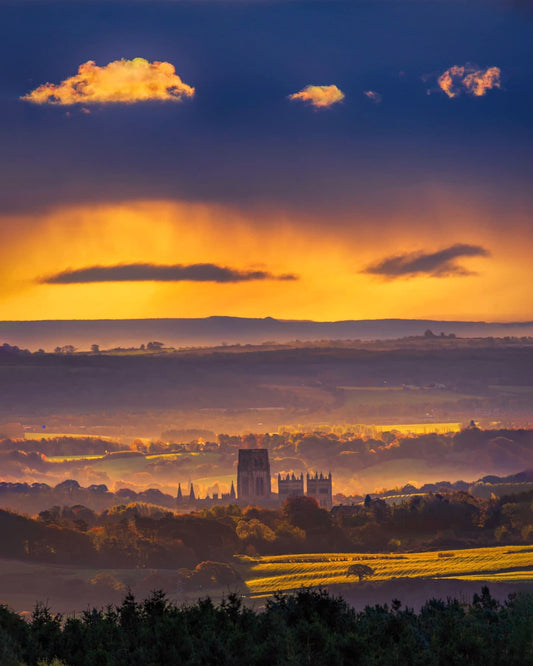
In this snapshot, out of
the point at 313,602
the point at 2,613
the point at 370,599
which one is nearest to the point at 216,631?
the point at 313,602

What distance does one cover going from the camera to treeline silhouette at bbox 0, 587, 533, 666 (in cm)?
6178

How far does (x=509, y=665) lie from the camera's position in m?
64.7

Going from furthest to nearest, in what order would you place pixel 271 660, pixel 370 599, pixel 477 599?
pixel 370 599
pixel 477 599
pixel 271 660

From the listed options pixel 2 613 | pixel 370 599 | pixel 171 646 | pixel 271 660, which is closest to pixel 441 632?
pixel 271 660

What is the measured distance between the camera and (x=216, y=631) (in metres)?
67.8

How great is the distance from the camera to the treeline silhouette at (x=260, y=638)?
61.8 metres

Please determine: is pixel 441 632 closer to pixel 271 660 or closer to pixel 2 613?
pixel 271 660

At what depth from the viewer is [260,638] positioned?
6656 centimetres

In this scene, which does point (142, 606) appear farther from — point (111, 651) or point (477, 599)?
point (477, 599)

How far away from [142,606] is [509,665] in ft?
81.0

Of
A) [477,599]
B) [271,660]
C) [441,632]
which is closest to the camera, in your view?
[271,660]

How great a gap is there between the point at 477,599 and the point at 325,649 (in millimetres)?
32100

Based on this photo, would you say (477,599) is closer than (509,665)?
No

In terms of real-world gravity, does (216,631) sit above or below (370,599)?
above
